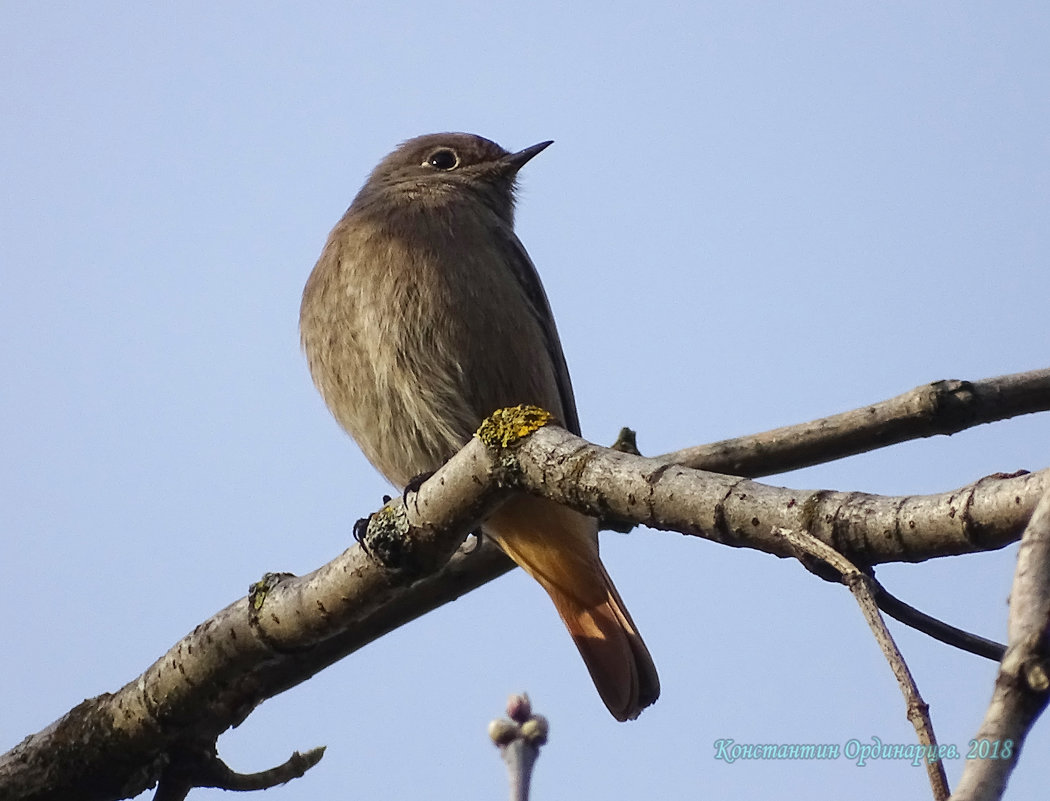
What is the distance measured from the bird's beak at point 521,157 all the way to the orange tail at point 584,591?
2.28m

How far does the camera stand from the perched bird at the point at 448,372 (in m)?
5.14

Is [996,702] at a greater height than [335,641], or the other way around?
[335,641]

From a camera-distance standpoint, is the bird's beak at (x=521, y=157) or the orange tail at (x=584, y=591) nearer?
the orange tail at (x=584, y=591)

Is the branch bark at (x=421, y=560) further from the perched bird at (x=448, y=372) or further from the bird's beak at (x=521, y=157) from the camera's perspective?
the bird's beak at (x=521, y=157)

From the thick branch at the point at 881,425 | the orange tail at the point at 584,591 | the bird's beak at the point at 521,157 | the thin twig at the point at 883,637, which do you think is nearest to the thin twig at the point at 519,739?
the thin twig at the point at 883,637

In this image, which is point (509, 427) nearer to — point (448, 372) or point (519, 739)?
point (519, 739)

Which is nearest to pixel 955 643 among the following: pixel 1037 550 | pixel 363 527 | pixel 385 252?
pixel 1037 550

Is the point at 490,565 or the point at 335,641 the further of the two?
the point at 490,565

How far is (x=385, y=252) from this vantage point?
17.8ft

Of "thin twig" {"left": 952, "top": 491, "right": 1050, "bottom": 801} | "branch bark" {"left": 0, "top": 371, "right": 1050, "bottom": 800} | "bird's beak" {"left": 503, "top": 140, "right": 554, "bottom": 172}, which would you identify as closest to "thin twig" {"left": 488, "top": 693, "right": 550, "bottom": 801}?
"branch bark" {"left": 0, "top": 371, "right": 1050, "bottom": 800}

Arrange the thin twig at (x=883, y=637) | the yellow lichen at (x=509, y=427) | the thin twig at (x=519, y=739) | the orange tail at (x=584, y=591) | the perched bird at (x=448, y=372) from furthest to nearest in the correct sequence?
the perched bird at (x=448, y=372) < the orange tail at (x=584, y=591) < the yellow lichen at (x=509, y=427) < the thin twig at (x=519, y=739) < the thin twig at (x=883, y=637)

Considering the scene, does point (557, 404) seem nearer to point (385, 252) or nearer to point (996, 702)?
point (385, 252)

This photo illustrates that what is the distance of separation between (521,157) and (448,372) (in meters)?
2.08

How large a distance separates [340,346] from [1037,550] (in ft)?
12.6
